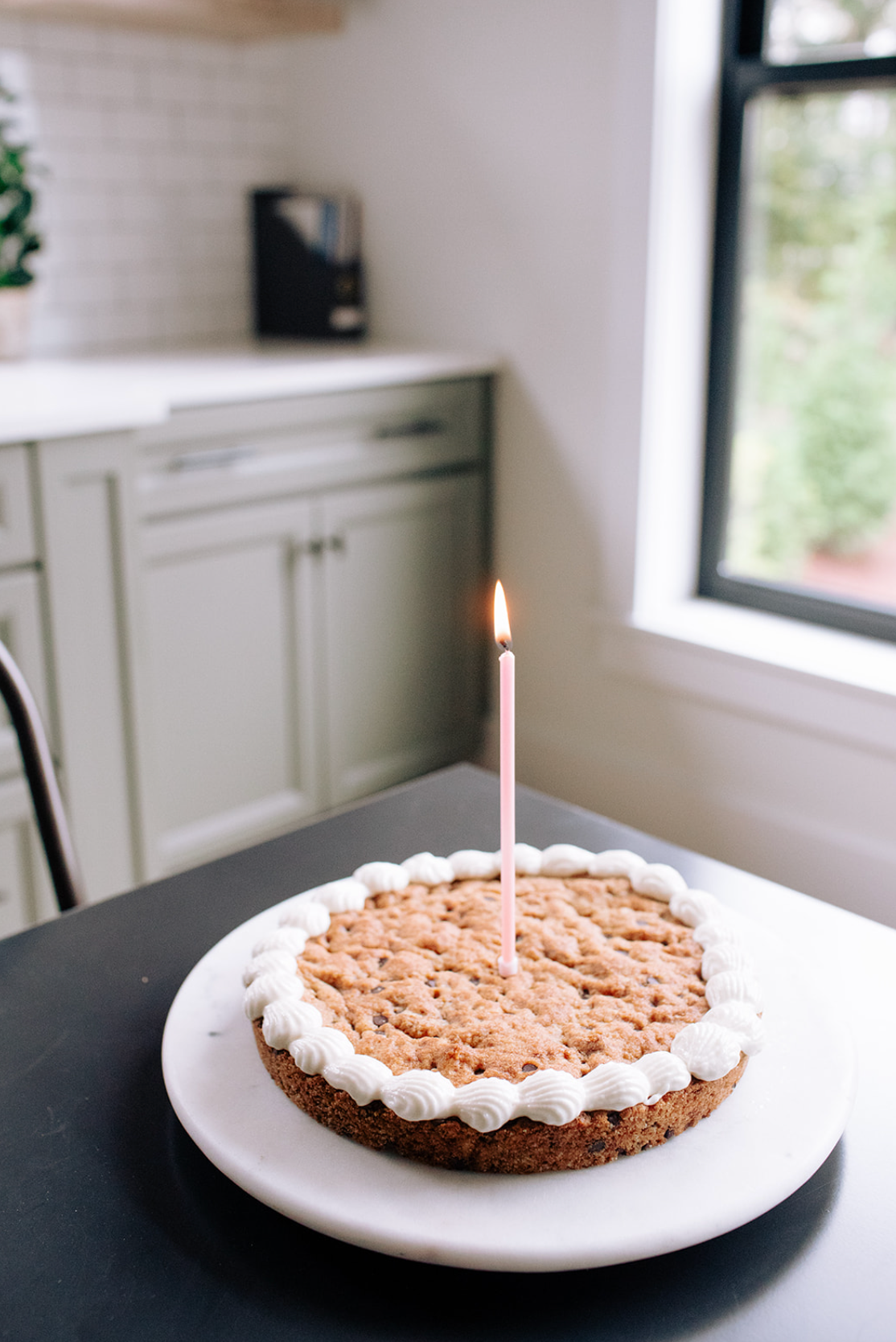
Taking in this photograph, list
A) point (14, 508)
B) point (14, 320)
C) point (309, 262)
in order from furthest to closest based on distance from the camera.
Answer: point (309, 262)
point (14, 320)
point (14, 508)

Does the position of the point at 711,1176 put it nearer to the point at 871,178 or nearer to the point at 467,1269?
the point at 467,1269

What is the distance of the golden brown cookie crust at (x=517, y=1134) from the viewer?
0.62 meters

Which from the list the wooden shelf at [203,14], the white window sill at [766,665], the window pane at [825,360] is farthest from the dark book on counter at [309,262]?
the window pane at [825,360]

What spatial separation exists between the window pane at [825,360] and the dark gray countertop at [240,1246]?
461 cm

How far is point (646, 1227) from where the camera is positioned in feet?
1.88

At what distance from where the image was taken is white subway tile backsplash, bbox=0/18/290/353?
2.56m

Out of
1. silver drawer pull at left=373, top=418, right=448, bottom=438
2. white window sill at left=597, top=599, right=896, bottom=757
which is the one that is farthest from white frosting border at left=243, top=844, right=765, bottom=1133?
silver drawer pull at left=373, top=418, right=448, bottom=438

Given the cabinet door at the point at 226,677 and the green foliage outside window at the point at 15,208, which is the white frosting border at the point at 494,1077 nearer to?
the cabinet door at the point at 226,677

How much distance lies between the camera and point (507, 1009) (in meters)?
0.71

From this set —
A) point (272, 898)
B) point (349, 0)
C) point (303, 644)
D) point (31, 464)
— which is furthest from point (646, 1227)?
point (349, 0)

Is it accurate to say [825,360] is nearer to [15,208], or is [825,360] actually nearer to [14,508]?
[15,208]

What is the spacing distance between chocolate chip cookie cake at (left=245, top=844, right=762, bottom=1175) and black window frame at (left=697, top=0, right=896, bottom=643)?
162cm

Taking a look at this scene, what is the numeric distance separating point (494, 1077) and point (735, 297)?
207 centimetres

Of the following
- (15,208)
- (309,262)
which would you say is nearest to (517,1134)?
(15,208)
